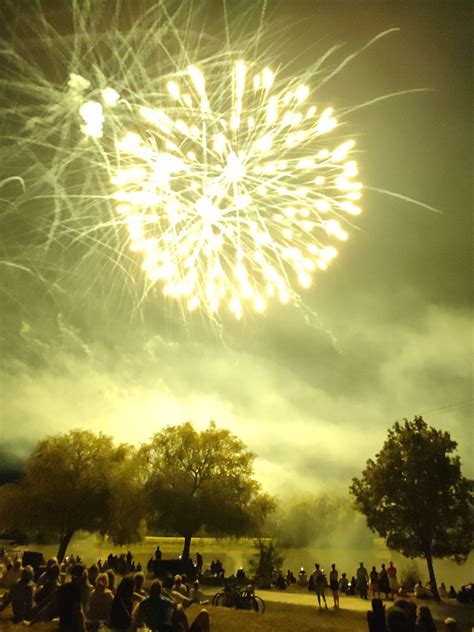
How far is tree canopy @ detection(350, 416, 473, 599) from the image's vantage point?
2525 cm

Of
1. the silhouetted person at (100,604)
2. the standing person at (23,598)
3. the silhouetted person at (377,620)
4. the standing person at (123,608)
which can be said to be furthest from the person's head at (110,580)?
the silhouetted person at (377,620)

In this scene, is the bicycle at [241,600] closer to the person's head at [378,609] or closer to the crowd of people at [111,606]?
the crowd of people at [111,606]

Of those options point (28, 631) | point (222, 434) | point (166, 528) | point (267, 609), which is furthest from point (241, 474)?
point (28, 631)

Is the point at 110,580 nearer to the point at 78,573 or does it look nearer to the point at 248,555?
the point at 78,573

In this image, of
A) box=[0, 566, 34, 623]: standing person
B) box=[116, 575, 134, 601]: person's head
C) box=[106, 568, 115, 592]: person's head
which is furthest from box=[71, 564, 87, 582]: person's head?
box=[106, 568, 115, 592]: person's head

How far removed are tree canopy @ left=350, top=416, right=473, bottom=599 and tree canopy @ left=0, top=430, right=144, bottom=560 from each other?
17.9 metres

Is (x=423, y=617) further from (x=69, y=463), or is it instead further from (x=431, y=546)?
(x=69, y=463)

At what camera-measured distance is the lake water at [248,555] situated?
4938 centimetres

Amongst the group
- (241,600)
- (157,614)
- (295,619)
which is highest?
(157,614)

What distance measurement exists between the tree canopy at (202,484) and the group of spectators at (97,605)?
22.7 m

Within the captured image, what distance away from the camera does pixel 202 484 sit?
109ft

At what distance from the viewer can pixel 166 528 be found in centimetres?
3198

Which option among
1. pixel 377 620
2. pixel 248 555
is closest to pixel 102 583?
pixel 377 620

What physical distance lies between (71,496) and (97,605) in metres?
28.1
